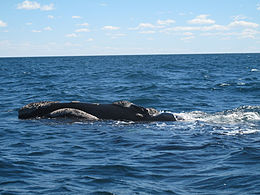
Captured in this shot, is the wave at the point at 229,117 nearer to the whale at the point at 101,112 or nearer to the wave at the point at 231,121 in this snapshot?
the wave at the point at 231,121

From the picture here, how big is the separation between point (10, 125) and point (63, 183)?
7313 mm

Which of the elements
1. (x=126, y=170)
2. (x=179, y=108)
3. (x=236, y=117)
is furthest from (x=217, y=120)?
(x=126, y=170)

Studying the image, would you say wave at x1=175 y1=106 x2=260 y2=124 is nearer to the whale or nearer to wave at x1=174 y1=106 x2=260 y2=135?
wave at x1=174 y1=106 x2=260 y2=135

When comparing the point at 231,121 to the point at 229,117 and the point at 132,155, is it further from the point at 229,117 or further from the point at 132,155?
the point at 132,155

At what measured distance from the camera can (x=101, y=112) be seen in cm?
1425

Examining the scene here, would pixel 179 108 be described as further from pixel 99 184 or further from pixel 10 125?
pixel 99 184

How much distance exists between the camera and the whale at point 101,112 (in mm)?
14133

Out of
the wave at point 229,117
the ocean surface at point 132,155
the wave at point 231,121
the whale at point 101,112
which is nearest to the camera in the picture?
the ocean surface at point 132,155

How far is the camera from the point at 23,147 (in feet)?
34.3

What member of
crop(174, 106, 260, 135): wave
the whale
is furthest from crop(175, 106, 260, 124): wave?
the whale

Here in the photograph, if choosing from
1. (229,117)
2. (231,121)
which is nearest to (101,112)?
(231,121)

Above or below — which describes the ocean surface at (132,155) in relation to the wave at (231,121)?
below

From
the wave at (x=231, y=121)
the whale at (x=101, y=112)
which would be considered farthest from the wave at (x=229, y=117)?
the whale at (x=101, y=112)

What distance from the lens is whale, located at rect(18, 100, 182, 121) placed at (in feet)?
46.4
